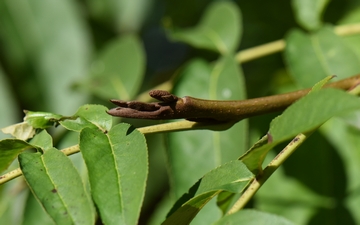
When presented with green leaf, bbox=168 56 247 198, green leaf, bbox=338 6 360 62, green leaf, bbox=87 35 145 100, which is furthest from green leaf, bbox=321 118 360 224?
green leaf, bbox=87 35 145 100

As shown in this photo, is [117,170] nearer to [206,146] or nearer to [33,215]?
[206,146]

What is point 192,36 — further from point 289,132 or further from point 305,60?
point 289,132

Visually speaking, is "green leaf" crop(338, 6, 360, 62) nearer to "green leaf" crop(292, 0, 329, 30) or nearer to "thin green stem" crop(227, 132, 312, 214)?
"green leaf" crop(292, 0, 329, 30)

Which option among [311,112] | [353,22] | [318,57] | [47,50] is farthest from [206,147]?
[47,50]

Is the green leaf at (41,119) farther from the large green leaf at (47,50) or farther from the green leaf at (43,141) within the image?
the large green leaf at (47,50)

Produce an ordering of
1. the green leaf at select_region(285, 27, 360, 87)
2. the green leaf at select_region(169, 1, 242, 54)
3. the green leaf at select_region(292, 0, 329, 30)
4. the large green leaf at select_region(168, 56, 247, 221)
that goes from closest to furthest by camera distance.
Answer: the large green leaf at select_region(168, 56, 247, 221) < the green leaf at select_region(285, 27, 360, 87) < the green leaf at select_region(292, 0, 329, 30) < the green leaf at select_region(169, 1, 242, 54)

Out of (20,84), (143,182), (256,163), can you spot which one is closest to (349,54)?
(256,163)

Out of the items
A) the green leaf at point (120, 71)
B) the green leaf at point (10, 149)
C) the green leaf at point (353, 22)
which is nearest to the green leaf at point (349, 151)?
the green leaf at point (353, 22)
